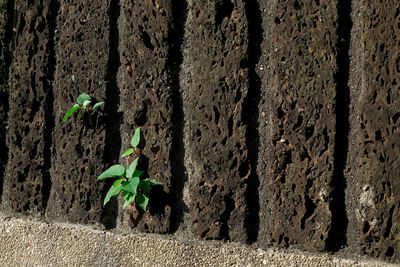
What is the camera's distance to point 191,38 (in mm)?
1438

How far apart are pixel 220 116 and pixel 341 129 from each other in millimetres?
281

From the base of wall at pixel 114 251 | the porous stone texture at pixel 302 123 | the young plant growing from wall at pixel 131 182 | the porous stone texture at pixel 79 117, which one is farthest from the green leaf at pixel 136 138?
the porous stone texture at pixel 302 123

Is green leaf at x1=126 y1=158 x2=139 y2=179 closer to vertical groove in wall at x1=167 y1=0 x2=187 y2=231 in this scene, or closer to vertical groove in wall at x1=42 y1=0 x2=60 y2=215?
vertical groove in wall at x1=167 y1=0 x2=187 y2=231

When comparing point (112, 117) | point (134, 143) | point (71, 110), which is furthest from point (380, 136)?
point (71, 110)

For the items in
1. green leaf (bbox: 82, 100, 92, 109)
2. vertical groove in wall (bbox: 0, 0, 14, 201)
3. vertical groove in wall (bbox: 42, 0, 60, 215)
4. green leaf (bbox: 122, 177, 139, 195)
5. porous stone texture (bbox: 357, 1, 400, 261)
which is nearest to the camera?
porous stone texture (bbox: 357, 1, 400, 261)

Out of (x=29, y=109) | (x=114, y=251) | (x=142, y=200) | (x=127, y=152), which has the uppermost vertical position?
(x=29, y=109)

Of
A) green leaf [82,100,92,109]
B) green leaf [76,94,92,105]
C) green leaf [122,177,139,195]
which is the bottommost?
green leaf [122,177,139,195]

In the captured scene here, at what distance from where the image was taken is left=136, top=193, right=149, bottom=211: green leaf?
144 centimetres

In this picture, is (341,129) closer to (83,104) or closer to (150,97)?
(150,97)

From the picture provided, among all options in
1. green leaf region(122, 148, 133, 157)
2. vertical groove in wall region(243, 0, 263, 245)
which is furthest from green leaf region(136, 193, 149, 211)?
vertical groove in wall region(243, 0, 263, 245)

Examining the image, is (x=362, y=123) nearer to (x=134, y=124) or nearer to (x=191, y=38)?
(x=191, y=38)

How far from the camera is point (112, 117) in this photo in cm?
156

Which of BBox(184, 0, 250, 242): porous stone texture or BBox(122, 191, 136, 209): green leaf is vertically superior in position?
BBox(184, 0, 250, 242): porous stone texture

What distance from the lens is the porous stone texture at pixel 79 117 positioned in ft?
5.10
